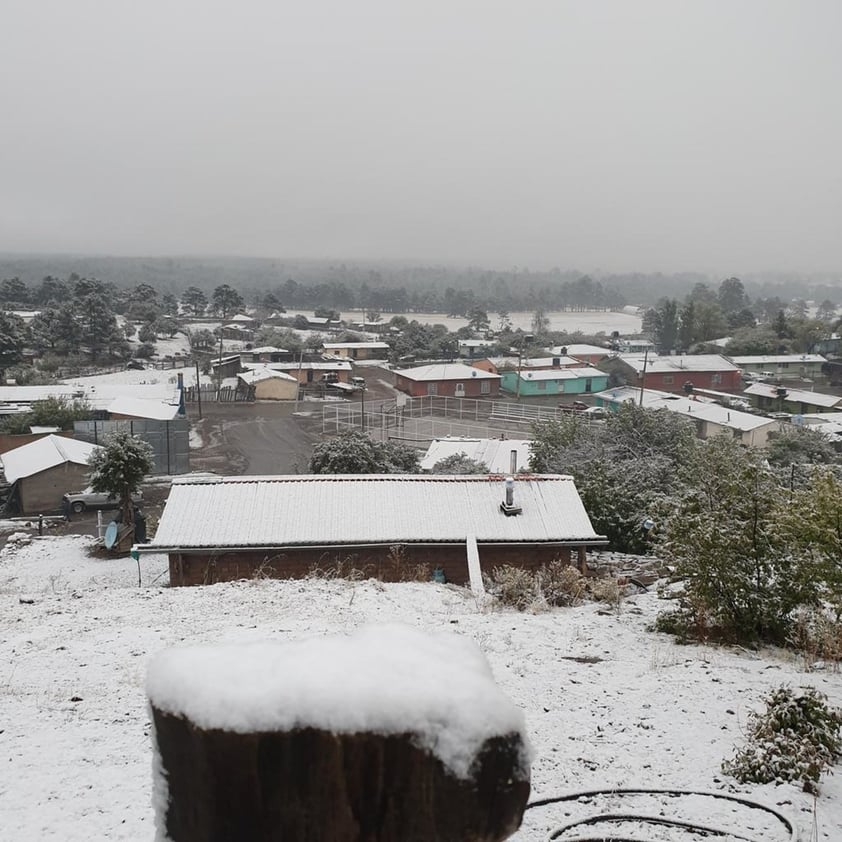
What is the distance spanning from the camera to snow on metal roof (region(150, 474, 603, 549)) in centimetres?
1130

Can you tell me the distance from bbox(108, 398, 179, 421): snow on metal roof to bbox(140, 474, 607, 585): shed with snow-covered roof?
18.2 m

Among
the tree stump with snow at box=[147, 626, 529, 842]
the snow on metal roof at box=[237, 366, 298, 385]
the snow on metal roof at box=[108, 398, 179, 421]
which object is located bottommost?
the snow on metal roof at box=[237, 366, 298, 385]

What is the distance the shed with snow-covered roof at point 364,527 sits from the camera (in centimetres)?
1113

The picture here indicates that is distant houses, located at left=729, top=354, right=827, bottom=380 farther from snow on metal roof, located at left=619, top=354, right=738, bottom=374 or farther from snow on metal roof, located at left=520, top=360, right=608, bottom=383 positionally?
snow on metal roof, located at left=520, top=360, right=608, bottom=383

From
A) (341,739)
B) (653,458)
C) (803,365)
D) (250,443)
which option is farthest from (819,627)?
(803,365)

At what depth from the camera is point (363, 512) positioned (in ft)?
38.9

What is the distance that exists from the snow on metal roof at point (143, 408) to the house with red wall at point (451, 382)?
1649 centimetres

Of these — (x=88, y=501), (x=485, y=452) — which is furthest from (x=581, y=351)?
(x=88, y=501)

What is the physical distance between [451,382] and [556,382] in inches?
286

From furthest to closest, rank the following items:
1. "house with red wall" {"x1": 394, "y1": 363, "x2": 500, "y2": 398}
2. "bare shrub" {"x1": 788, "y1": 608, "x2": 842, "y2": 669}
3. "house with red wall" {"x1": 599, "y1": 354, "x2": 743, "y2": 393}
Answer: "house with red wall" {"x1": 599, "y1": 354, "x2": 743, "y2": 393} → "house with red wall" {"x1": 394, "y1": 363, "x2": 500, "y2": 398} → "bare shrub" {"x1": 788, "y1": 608, "x2": 842, "y2": 669}

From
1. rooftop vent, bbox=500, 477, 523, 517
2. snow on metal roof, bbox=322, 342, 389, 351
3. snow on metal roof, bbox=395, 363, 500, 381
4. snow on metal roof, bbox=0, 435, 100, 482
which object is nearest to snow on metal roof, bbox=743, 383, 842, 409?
snow on metal roof, bbox=395, 363, 500, 381

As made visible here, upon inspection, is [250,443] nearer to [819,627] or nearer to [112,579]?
[112,579]

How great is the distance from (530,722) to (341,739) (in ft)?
12.7

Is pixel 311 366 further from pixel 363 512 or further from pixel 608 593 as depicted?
pixel 608 593
